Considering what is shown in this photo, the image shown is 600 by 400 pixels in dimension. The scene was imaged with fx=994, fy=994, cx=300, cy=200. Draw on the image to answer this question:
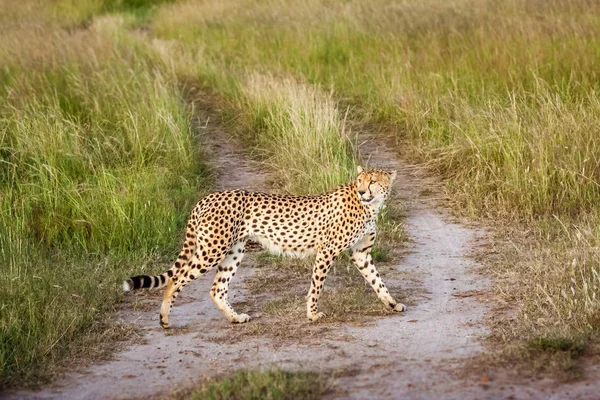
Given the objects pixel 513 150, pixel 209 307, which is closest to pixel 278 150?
pixel 513 150

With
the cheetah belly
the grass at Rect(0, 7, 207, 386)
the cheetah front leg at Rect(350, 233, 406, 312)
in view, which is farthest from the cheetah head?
the grass at Rect(0, 7, 207, 386)

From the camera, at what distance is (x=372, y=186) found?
5230 millimetres

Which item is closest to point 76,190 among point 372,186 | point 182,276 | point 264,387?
point 182,276

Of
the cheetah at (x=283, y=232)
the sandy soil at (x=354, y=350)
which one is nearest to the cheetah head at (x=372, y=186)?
the cheetah at (x=283, y=232)

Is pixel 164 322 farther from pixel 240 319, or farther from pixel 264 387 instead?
pixel 264 387

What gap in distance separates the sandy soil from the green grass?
0.11m

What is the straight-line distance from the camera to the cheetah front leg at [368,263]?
5.32 metres

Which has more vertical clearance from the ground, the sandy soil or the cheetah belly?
the cheetah belly

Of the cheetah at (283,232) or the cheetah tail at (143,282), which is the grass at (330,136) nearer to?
the cheetah tail at (143,282)

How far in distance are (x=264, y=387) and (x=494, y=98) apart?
5.07 m

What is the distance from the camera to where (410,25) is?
1211 centimetres

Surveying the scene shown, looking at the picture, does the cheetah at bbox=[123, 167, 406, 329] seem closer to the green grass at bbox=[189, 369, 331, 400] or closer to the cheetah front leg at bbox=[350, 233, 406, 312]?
the cheetah front leg at bbox=[350, 233, 406, 312]

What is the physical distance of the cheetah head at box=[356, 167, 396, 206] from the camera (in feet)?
17.1

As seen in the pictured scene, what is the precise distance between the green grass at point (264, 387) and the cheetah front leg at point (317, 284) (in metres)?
1.01
